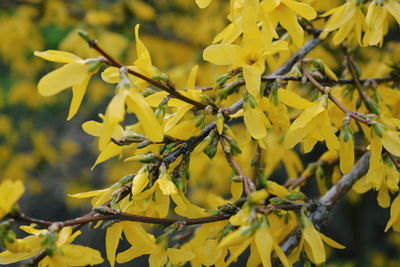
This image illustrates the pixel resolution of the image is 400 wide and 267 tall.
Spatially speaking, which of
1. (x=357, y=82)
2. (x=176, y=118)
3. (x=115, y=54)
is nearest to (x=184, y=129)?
(x=176, y=118)

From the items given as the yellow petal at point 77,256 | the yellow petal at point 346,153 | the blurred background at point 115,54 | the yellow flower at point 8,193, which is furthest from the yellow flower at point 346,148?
the blurred background at point 115,54

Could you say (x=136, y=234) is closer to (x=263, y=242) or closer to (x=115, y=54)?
(x=263, y=242)

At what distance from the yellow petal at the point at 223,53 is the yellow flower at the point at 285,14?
0.10 m

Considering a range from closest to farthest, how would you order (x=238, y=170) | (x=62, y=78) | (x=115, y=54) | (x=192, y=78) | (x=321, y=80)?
(x=62, y=78) → (x=238, y=170) → (x=192, y=78) → (x=321, y=80) → (x=115, y=54)

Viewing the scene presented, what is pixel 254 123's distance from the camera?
114 cm

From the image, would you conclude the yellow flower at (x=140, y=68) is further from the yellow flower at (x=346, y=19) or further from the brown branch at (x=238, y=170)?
the yellow flower at (x=346, y=19)

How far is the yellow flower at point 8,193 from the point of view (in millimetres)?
910

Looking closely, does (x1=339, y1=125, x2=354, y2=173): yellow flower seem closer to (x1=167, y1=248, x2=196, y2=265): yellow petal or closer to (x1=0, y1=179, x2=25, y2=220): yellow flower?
(x1=167, y1=248, x2=196, y2=265): yellow petal

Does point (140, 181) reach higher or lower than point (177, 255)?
higher

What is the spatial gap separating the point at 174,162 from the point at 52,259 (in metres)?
0.36

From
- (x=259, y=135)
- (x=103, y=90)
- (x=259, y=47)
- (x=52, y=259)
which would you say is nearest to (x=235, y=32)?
(x=259, y=47)

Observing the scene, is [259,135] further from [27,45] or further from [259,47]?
[27,45]

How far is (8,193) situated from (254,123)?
0.55 meters

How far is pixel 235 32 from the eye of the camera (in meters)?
1.25
